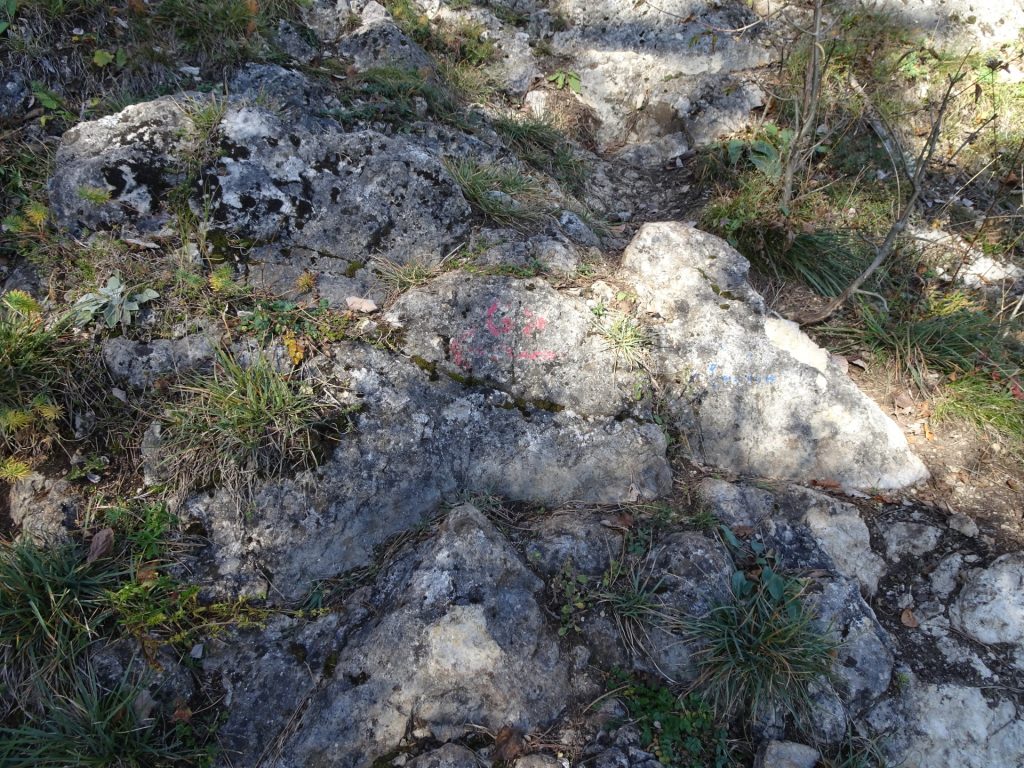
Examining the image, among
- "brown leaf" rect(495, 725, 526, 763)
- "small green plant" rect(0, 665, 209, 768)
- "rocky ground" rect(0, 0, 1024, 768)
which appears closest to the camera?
"small green plant" rect(0, 665, 209, 768)

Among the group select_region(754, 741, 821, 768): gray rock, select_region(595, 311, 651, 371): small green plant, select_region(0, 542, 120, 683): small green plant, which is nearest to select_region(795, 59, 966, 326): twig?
select_region(595, 311, 651, 371): small green plant

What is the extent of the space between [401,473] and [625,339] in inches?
59.0

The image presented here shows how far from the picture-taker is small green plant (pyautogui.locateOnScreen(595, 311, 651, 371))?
3.42 m

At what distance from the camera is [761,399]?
11.1 ft

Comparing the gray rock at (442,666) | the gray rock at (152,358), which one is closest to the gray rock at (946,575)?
the gray rock at (442,666)

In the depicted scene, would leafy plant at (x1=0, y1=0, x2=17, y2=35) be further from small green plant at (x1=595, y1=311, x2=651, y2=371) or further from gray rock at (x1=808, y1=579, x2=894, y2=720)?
gray rock at (x1=808, y1=579, x2=894, y2=720)

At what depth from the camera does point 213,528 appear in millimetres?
2734

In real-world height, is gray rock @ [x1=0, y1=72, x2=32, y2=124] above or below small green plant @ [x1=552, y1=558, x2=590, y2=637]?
above

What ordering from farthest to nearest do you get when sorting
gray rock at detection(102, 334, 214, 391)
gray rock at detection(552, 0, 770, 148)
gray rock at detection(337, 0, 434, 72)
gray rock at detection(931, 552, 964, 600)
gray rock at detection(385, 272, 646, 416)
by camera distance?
1. gray rock at detection(552, 0, 770, 148)
2. gray rock at detection(337, 0, 434, 72)
3. gray rock at detection(385, 272, 646, 416)
4. gray rock at detection(102, 334, 214, 391)
5. gray rock at detection(931, 552, 964, 600)

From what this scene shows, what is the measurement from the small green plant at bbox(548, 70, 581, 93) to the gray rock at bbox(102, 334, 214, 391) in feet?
14.5

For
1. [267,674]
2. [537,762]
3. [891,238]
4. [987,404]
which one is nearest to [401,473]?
[267,674]

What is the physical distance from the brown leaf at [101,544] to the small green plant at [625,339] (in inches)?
104

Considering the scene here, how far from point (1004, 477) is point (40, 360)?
513cm

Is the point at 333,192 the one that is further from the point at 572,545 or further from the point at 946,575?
the point at 946,575
